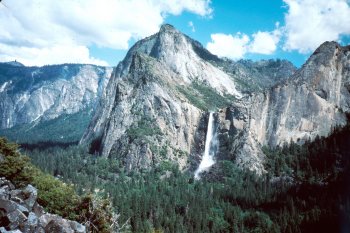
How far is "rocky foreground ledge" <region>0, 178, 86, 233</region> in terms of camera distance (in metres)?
42.7

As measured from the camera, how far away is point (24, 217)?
43906mm

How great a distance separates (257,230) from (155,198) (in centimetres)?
5016

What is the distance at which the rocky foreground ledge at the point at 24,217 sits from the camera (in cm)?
4266

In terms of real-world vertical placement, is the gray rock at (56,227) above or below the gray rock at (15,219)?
below

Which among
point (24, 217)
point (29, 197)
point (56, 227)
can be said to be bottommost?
point (56, 227)

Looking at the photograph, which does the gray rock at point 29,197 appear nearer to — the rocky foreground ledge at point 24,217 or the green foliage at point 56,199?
the rocky foreground ledge at point 24,217

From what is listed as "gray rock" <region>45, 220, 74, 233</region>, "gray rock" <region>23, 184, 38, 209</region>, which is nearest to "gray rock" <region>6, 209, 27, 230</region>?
"gray rock" <region>45, 220, 74, 233</region>

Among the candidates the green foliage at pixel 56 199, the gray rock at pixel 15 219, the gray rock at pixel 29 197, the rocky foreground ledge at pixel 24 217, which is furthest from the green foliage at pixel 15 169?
the gray rock at pixel 15 219

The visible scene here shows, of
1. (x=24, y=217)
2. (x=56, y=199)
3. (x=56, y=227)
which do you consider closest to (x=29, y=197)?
Result: (x=24, y=217)

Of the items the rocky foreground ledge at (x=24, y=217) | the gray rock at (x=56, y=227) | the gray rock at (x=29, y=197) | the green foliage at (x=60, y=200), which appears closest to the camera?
the rocky foreground ledge at (x=24, y=217)

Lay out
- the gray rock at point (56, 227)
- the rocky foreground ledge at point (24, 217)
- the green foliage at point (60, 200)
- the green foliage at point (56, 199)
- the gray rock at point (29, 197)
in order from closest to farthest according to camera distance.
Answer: the rocky foreground ledge at point (24, 217)
the gray rock at point (56, 227)
the gray rock at point (29, 197)
the green foliage at point (60, 200)
the green foliage at point (56, 199)

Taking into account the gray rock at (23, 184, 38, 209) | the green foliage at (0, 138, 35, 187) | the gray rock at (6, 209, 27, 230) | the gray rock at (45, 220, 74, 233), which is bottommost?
the gray rock at (45, 220, 74, 233)

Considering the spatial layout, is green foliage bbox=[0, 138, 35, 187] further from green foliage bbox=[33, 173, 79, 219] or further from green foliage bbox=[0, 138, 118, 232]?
green foliage bbox=[33, 173, 79, 219]

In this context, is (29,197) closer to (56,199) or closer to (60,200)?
(56,199)
